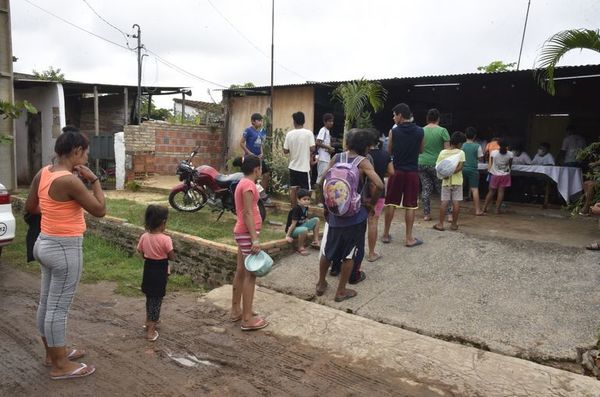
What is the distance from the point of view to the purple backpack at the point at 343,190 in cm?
441

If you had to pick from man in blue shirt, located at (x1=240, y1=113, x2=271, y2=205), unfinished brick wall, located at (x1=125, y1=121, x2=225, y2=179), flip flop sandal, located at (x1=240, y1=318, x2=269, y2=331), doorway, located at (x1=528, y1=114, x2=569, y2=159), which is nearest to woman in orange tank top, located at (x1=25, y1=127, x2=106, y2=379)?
flip flop sandal, located at (x1=240, y1=318, x2=269, y2=331)

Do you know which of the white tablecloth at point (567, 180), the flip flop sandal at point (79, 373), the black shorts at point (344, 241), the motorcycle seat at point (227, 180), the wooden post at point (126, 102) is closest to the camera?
the flip flop sandal at point (79, 373)

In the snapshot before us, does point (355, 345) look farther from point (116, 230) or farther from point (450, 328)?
point (116, 230)

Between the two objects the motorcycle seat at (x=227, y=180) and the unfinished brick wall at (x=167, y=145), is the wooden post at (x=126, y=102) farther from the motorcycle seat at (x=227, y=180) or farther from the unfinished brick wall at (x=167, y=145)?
the motorcycle seat at (x=227, y=180)

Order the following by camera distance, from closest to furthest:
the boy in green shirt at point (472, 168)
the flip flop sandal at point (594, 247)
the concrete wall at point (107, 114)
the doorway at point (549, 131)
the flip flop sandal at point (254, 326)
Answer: the flip flop sandal at point (254, 326)
the flip flop sandal at point (594, 247)
the boy in green shirt at point (472, 168)
the doorway at point (549, 131)
the concrete wall at point (107, 114)

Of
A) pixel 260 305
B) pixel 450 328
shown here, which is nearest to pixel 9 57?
pixel 260 305

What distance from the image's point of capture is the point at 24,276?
593 cm

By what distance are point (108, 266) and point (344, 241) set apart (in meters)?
3.63

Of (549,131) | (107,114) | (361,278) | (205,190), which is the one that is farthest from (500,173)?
(107,114)

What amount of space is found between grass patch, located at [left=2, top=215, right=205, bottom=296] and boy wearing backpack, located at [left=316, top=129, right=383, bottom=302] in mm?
2080

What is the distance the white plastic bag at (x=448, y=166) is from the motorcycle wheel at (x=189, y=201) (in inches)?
165

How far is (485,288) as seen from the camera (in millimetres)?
4840

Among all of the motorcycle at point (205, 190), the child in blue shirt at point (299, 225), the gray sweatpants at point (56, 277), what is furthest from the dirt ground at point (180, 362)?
the motorcycle at point (205, 190)

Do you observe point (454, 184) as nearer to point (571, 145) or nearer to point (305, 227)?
point (305, 227)
